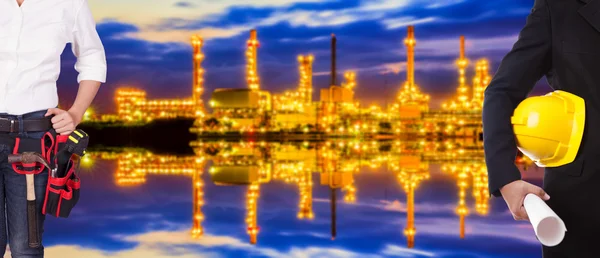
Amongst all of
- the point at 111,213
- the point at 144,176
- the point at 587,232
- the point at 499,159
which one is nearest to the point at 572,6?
the point at 499,159

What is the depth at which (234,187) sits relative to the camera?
1316 centimetres

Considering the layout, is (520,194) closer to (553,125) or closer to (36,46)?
(553,125)

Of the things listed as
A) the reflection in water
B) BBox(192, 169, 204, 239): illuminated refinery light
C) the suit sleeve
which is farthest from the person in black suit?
BBox(192, 169, 204, 239): illuminated refinery light

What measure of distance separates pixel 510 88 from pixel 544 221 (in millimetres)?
397

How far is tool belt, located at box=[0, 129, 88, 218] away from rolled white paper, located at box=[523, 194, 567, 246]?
1.66 m

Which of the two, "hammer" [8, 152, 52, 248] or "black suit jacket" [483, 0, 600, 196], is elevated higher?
"black suit jacket" [483, 0, 600, 196]

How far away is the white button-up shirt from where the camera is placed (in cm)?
254

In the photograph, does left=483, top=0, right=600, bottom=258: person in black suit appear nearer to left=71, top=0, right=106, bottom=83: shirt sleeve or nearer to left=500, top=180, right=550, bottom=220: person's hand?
left=500, top=180, right=550, bottom=220: person's hand

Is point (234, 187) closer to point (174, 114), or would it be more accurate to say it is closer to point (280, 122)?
point (280, 122)

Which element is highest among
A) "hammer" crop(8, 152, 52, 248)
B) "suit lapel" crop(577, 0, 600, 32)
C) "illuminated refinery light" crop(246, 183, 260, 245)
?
"suit lapel" crop(577, 0, 600, 32)

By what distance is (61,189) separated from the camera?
2598 millimetres

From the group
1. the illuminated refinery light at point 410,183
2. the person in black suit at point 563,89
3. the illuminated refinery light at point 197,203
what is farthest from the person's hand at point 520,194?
the illuminated refinery light at point 197,203

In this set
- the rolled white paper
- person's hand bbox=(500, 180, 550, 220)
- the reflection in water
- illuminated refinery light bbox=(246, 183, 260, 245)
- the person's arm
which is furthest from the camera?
the reflection in water

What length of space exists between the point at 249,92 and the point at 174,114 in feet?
26.8
